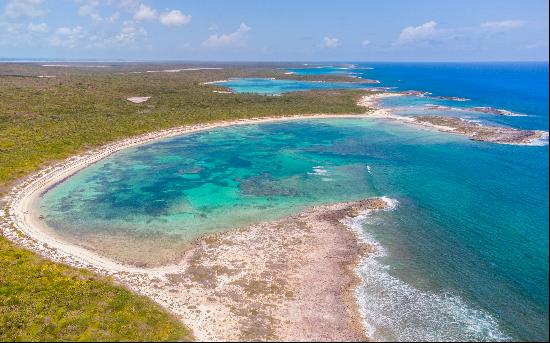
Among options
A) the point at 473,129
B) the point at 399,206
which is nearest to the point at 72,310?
the point at 399,206

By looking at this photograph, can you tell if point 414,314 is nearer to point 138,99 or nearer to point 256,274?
point 256,274

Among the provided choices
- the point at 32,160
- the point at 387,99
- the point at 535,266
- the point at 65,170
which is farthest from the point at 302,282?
the point at 387,99

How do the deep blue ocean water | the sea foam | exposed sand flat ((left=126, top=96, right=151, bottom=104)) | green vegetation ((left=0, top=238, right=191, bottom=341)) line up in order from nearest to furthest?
green vegetation ((left=0, top=238, right=191, bottom=341)) → the sea foam → the deep blue ocean water → exposed sand flat ((left=126, top=96, right=151, bottom=104))

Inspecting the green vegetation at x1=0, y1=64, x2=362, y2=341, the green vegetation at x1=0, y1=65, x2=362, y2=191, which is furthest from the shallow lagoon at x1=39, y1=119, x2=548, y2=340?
the green vegetation at x1=0, y1=65, x2=362, y2=191

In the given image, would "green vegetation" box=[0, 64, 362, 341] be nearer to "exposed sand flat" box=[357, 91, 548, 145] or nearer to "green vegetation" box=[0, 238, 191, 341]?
"green vegetation" box=[0, 238, 191, 341]

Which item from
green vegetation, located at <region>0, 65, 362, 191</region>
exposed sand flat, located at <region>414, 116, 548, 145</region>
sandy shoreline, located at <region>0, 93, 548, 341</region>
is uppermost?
green vegetation, located at <region>0, 65, 362, 191</region>

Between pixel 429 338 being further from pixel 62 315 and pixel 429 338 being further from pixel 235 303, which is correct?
pixel 62 315

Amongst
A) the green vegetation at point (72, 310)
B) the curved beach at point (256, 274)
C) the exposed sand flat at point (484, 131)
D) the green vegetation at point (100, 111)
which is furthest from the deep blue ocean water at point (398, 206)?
the green vegetation at point (100, 111)
